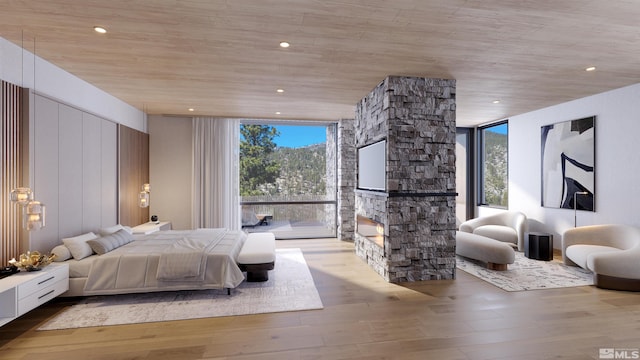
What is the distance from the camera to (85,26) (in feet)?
8.97

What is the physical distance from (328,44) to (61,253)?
3.78 meters

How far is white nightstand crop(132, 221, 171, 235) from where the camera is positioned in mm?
5239

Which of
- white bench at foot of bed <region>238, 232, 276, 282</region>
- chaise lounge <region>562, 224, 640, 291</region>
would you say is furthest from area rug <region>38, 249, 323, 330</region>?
chaise lounge <region>562, 224, 640, 291</region>

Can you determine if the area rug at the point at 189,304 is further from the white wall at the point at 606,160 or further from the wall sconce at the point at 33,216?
the white wall at the point at 606,160

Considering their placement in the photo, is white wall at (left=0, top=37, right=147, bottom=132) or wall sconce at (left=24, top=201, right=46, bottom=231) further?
white wall at (left=0, top=37, right=147, bottom=132)

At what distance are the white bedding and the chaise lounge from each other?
4.56m

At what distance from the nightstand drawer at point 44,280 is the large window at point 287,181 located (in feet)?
12.8

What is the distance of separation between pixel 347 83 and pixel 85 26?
2980mm

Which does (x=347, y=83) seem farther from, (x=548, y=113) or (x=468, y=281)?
(x=548, y=113)

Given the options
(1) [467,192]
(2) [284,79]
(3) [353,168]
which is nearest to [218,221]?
(3) [353,168]

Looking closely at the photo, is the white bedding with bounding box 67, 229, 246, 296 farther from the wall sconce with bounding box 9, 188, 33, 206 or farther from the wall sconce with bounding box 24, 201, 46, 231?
the wall sconce with bounding box 9, 188, 33, 206

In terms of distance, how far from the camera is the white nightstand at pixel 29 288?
2.56 metres
